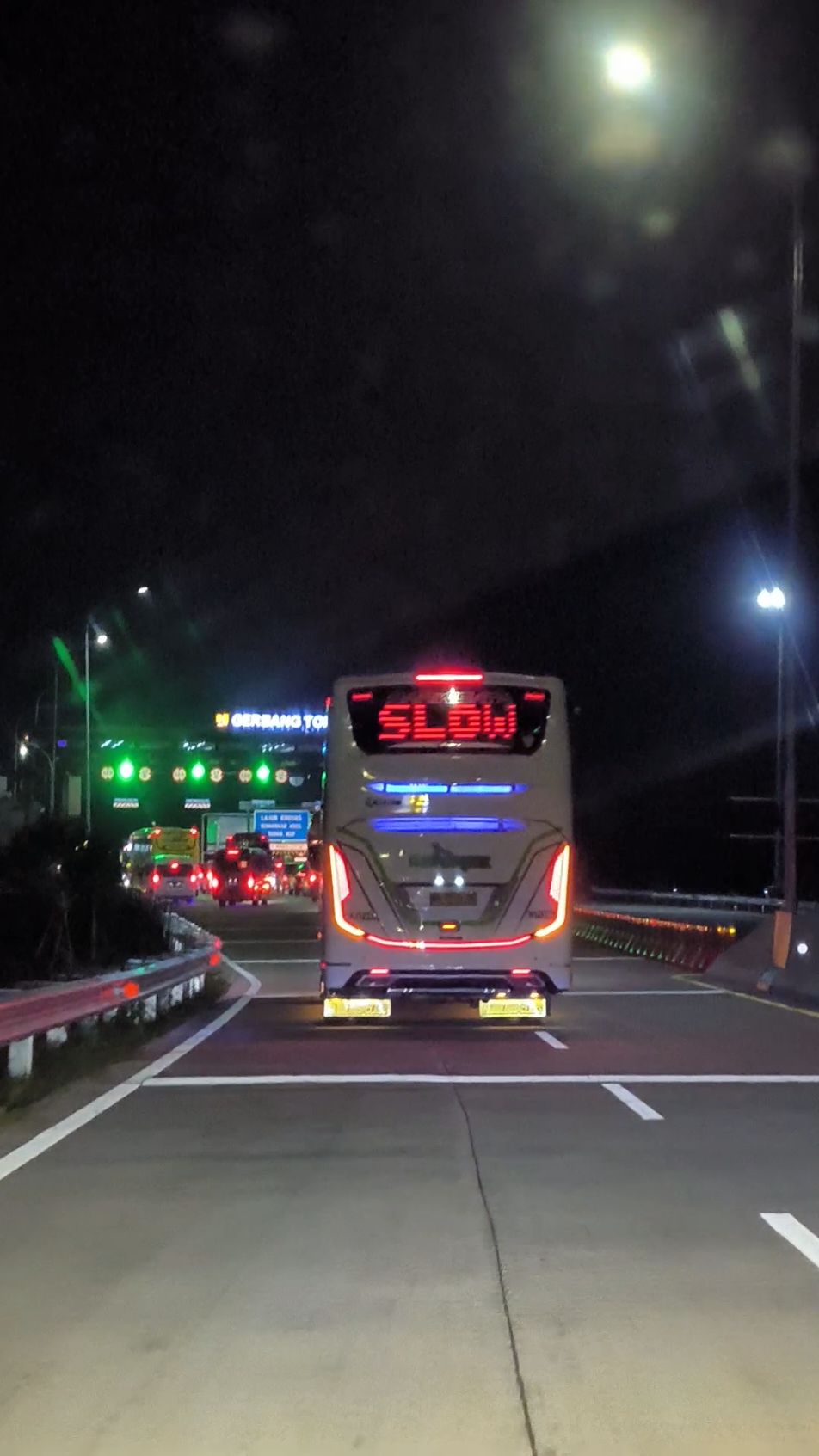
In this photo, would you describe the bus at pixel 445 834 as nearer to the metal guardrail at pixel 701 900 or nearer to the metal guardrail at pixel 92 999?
the metal guardrail at pixel 92 999

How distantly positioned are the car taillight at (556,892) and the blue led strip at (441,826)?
1.80ft

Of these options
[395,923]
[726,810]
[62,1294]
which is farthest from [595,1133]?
[726,810]

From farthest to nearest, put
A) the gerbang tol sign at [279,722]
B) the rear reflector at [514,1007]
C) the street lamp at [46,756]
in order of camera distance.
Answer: the gerbang tol sign at [279,722]
the street lamp at [46,756]
the rear reflector at [514,1007]

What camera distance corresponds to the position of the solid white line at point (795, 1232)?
9.21 metres

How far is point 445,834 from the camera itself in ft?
69.9

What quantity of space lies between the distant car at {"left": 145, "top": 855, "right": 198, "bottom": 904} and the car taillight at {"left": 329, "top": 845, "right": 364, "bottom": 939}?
189 ft

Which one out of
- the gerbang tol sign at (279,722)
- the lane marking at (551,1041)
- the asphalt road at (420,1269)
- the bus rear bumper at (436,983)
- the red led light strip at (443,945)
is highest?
the gerbang tol sign at (279,722)

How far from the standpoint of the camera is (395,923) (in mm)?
21391

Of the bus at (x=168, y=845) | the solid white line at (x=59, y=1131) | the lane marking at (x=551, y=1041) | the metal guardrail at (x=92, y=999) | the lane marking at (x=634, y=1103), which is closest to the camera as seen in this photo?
the solid white line at (x=59, y=1131)

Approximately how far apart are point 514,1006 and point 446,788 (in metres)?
2.97

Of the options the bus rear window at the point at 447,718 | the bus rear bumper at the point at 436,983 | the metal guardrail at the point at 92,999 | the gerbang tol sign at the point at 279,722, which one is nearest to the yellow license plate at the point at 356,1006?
the bus rear bumper at the point at 436,983

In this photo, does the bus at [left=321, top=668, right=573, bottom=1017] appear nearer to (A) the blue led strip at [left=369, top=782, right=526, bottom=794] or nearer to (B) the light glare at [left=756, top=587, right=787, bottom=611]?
(A) the blue led strip at [left=369, top=782, right=526, bottom=794]

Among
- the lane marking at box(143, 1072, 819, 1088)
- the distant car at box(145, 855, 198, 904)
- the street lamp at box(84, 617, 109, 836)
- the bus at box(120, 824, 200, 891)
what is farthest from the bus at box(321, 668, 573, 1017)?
the bus at box(120, 824, 200, 891)

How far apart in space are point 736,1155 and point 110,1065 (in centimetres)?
795
